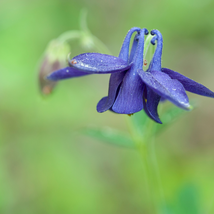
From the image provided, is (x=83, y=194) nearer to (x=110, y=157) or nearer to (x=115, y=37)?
(x=110, y=157)

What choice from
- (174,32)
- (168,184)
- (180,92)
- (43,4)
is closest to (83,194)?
(168,184)

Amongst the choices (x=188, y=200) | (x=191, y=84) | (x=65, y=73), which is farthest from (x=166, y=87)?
(x=188, y=200)

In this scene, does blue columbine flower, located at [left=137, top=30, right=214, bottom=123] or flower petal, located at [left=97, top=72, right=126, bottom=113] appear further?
flower petal, located at [left=97, top=72, right=126, bottom=113]

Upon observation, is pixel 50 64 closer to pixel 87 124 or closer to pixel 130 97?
pixel 130 97

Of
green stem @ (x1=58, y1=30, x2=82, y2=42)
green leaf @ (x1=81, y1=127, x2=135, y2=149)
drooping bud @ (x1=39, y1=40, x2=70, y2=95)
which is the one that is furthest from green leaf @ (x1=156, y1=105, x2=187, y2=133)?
green stem @ (x1=58, y1=30, x2=82, y2=42)

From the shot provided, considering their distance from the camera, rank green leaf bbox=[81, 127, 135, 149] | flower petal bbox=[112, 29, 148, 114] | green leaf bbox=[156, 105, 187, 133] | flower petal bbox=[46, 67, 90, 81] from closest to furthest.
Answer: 1. flower petal bbox=[112, 29, 148, 114]
2. flower petal bbox=[46, 67, 90, 81]
3. green leaf bbox=[156, 105, 187, 133]
4. green leaf bbox=[81, 127, 135, 149]

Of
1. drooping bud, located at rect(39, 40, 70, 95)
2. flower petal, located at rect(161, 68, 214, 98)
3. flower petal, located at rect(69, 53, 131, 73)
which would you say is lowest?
flower petal, located at rect(161, 68, 214, 98)

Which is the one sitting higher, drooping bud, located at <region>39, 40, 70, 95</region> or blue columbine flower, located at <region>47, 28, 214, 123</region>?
drooping bud, located at <region>39, 40, 70, 95</region>

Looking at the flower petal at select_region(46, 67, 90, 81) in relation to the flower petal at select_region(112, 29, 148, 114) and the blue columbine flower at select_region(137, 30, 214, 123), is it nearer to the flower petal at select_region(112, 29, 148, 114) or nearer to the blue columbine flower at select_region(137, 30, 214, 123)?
the flower petal at select_region(112, 29, 148, 114)
